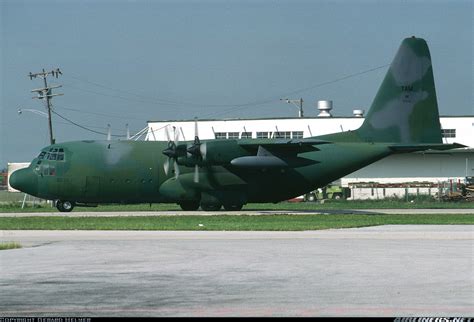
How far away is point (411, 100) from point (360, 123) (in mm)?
37947

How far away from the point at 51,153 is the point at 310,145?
1605cm

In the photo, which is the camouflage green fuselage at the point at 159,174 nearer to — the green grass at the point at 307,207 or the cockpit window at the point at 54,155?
the cockpit window at the point at 54,155

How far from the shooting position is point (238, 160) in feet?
167

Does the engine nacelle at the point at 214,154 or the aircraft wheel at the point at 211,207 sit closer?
the engine nacelle at the point at 214,154

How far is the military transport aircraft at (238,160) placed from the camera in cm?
5131

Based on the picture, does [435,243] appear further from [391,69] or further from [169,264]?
[391,69]

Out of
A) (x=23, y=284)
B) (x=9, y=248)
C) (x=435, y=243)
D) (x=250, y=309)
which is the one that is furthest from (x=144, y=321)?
(x=435, y=243)

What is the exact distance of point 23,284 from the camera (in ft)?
60.7

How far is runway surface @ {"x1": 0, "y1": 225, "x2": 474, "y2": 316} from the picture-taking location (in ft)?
49.3

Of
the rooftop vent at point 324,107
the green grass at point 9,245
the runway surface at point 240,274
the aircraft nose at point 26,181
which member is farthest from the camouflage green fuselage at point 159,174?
the rooftop vent at point 324,107

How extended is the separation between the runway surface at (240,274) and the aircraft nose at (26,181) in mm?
19625

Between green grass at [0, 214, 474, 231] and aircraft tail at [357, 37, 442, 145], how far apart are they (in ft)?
24.4

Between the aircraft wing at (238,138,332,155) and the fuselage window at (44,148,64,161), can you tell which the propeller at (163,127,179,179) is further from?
the fuselage window at (44,148,64,161)

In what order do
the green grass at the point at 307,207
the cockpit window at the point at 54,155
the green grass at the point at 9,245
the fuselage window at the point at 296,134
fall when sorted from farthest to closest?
the fuselage window at the point at 296,134
the green grass at the point at 307,207
the cockpit window at the point at 54,155
the green grass at the point at 9,245
